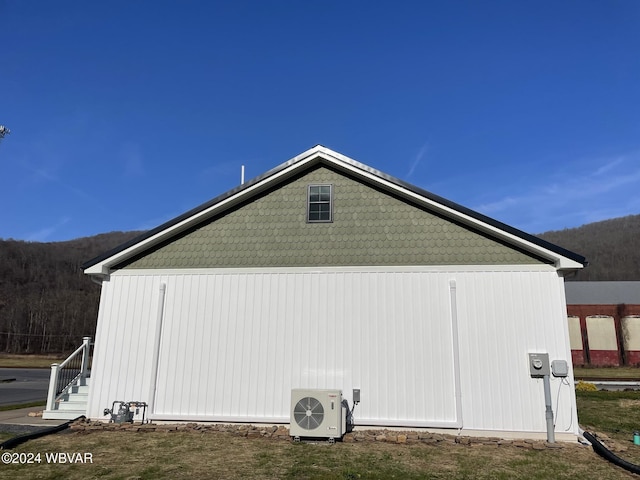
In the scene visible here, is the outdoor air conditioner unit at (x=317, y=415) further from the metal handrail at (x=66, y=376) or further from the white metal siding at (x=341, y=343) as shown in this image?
the metal handrail at (x=66, y=376)

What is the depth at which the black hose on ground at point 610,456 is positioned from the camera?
6.51 meters

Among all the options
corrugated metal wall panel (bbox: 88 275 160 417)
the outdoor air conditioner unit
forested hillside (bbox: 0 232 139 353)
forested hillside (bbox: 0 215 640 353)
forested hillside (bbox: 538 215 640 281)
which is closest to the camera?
the outdoor air conditioner unit

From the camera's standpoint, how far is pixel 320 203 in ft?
34.1

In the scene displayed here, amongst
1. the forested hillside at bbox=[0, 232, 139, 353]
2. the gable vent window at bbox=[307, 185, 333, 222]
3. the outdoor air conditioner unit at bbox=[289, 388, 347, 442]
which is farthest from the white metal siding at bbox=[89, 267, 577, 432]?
the forested hillside at bbox=[0, 232, 139, 353]

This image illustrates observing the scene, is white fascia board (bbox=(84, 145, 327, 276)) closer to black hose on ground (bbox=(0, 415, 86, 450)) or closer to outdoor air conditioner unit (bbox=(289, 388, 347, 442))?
black hose on ground (bbox=(0, 415, 86, 450))

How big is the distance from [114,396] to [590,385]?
18.1 meters

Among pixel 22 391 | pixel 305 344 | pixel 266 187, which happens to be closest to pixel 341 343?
pixel 305 344

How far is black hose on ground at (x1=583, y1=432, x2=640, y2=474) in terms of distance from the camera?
21.4 ft

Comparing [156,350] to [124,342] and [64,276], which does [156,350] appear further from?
[64,276]

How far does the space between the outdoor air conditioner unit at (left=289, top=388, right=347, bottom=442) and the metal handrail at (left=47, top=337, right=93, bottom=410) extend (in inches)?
242

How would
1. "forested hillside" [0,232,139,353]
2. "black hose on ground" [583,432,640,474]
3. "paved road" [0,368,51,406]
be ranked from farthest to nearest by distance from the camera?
"forested hillside" [0,232,139,353] < "paved road" [0,368,51,406] < "black hose on ground" [583,432,640,474]

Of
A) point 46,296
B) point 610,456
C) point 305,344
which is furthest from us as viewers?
point 46,296

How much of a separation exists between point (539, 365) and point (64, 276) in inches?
3537

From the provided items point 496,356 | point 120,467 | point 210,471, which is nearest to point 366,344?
point 496,356
